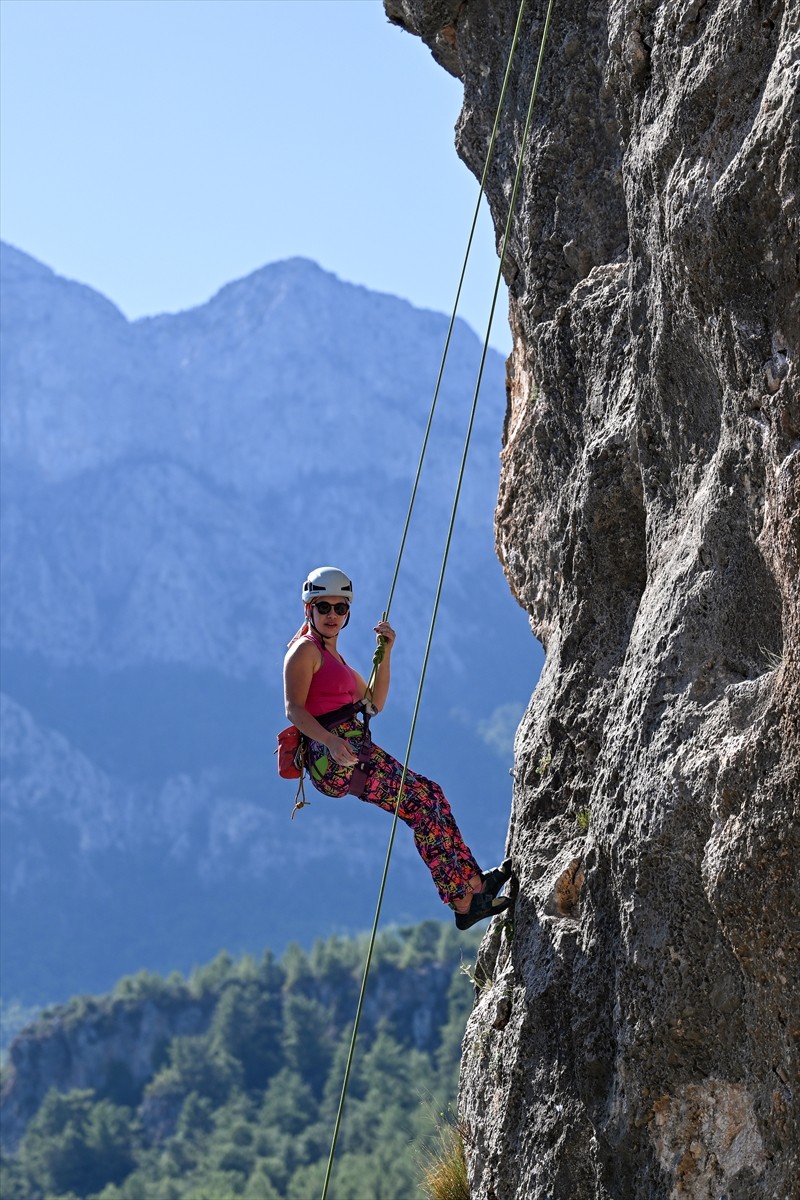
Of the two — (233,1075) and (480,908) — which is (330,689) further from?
(233,1075)

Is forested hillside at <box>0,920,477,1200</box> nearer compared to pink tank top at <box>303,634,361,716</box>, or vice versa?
pink tank top at <box>303,634,361,716</box>

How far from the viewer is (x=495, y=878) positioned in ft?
24.4

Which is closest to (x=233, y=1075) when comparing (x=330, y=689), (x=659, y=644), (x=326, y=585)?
(x=330, y=689)

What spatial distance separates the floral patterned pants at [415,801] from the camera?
7.24 m

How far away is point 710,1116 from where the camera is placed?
227 inches

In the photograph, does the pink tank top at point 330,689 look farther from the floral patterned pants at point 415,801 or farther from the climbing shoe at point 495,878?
the climbing shoe at point 495,878

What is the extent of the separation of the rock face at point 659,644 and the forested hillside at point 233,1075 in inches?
3110

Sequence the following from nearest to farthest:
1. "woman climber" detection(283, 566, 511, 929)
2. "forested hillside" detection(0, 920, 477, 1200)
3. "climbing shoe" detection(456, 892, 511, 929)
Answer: "woman climber" detection(283, 566, 511, 929) → "climbing shoe" detection(456, 892, 511, 929) → "forested hillside" detection(0, 920, 477, 1200)

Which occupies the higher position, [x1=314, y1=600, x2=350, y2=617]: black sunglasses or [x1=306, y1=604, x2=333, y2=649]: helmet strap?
[x1=314, y1=600, x2=350, y2=617]: black sunglasses

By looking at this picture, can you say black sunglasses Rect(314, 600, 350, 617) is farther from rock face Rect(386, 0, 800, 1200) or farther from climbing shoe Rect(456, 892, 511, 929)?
climbing shoe Rect(456, 892, 511, 929)

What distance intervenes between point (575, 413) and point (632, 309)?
922 mm

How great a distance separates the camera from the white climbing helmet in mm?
7234

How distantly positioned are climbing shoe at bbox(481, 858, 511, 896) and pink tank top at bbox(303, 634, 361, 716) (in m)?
1.07

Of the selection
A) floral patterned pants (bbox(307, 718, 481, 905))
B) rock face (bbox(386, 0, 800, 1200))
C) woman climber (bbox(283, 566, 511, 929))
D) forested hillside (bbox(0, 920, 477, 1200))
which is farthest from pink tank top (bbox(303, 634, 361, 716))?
forested hillside (bbox(0, 920, 477, 1200))
